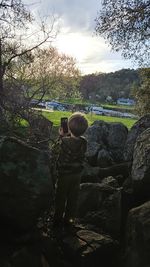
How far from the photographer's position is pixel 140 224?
6.62m

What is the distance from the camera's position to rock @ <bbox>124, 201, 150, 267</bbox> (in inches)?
253

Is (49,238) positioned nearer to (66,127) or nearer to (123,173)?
(66,127)

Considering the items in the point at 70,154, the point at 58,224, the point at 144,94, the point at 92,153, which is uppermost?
the point at 144,94

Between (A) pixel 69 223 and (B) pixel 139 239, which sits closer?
(B) pixel 139 239

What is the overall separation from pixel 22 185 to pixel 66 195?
1.55m

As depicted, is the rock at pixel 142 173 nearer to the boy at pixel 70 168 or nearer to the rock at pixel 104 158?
the boy at pixel 70 168

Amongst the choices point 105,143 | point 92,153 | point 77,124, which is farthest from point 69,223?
point 105,143

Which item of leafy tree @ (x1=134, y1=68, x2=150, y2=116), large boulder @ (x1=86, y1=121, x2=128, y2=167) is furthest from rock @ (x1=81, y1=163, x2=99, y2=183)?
leafy tree @ (x1=134, y1=68, x2=150, y2=116)

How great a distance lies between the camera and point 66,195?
27.7ft

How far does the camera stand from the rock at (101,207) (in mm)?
Result: 8641

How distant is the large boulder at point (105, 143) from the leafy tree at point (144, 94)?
7.92 m

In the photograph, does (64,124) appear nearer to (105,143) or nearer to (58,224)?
(58,224)

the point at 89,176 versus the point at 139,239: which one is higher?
the point at 139,239

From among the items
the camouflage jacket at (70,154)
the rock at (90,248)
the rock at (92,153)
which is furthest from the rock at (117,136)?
the rock at (90,248)
